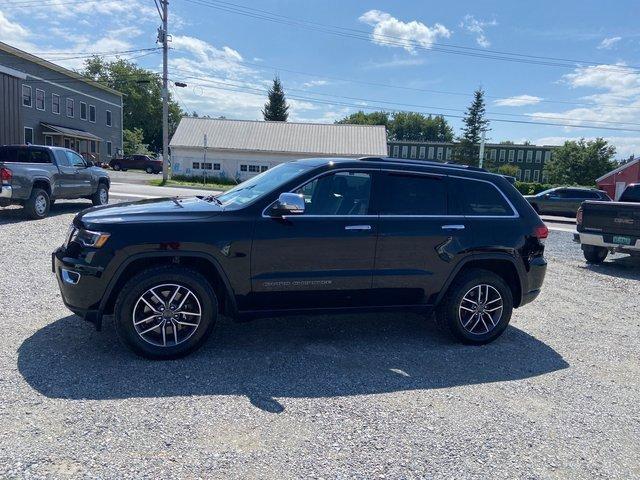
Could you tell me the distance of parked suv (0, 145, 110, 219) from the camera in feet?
35.4

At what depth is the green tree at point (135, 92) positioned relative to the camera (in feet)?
256

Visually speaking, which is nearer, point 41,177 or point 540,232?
point 540,232

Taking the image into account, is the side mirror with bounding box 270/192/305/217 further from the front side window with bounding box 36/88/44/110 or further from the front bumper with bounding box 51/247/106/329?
the front side window with bounding box 36/88/44/110

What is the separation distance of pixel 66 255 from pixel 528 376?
421 cm

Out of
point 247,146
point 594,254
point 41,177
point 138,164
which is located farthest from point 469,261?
point 138,164

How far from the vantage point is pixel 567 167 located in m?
76.1

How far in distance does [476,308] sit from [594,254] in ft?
22.3

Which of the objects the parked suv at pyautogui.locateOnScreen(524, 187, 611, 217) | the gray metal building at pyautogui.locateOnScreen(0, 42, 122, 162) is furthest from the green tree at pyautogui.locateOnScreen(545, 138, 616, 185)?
the gray metal building at pyautogui.locateOnScreen(0, 42, 122, 162)

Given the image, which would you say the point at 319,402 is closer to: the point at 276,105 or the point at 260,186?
the point at 260,186

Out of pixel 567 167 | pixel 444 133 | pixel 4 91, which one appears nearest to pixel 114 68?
pixel 4 91

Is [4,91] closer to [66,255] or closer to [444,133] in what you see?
[66,255]

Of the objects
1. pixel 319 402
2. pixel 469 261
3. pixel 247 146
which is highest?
pixel 247 146

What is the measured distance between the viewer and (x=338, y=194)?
4.73 metres

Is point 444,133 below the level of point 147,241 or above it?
above
